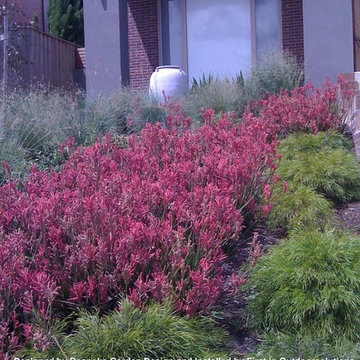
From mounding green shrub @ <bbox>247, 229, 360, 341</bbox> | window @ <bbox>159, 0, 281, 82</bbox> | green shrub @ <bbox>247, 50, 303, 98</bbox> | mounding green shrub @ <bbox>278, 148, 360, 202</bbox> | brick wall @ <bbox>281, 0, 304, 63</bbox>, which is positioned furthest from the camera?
window @ <bbox>159, 0, 281, 82</bbox>

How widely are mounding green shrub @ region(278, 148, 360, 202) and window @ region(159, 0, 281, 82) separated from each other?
23.2ft

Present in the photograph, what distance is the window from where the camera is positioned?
43.5 ft

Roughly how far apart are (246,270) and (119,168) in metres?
1.99

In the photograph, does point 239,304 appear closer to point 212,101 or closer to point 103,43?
point 212,101

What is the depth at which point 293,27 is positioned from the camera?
13.1 meters

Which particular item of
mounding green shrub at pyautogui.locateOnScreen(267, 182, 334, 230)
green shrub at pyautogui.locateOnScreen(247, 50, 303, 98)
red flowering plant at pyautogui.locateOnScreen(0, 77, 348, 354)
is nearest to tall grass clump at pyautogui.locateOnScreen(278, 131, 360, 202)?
mounding green shrub at pyautogui.locateOnScreen(267, 182, 334, 230)

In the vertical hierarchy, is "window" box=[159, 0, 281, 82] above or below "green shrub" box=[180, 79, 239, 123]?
above

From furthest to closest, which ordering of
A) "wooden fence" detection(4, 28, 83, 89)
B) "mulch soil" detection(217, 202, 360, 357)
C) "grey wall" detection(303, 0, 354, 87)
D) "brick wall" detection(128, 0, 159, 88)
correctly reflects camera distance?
"brick wall" detection(128, 0, 159, 88)
"wooden fence" detection(4, 28, 83, 89)
"grey wall" detection(303, 0, 354, 87)
"mulch soil" detection(217, 202, 360, 357)

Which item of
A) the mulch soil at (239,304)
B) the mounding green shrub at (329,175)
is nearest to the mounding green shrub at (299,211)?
the mulch soil at (239,304)

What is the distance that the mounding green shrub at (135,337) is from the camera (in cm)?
309

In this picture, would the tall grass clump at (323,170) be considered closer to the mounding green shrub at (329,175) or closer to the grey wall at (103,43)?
the mounding green shrub at (329,175)

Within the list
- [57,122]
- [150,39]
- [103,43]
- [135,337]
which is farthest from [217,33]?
[135,337]

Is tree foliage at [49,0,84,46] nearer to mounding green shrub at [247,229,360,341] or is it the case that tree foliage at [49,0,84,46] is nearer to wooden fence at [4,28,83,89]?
wooden fence at [4,28,83,89]

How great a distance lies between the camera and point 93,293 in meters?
3.41
